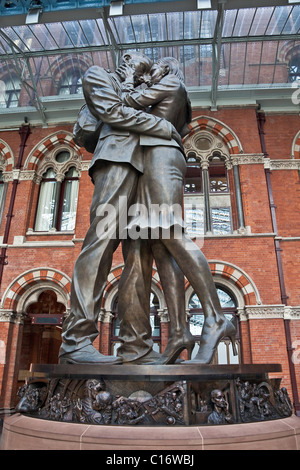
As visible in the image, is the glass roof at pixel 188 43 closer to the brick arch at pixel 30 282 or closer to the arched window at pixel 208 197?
the arched window at pixel 208 197

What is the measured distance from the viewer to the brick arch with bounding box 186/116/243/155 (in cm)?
1069

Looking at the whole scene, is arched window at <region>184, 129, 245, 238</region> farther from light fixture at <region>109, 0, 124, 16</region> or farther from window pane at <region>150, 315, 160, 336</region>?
light fixture at <region>109, 0, 124, 16</region>

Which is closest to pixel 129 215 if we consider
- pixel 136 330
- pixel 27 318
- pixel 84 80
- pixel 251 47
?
pixel 136 330

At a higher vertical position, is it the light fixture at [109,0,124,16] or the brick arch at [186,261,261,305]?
the light fixture at [109,0,124,16]

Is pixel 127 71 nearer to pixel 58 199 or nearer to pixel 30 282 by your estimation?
pixel 30 282

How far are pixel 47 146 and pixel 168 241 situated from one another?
10281mm

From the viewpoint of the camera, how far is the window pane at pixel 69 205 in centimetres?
1130

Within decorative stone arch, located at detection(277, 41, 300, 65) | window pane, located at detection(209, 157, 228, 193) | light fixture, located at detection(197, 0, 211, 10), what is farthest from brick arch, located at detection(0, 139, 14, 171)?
decorative stone arch, located at detection(277, 41, 300, 65)

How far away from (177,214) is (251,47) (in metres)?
10.5

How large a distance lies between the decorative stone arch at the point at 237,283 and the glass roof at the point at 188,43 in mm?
5018

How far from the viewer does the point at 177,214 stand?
8.14ft

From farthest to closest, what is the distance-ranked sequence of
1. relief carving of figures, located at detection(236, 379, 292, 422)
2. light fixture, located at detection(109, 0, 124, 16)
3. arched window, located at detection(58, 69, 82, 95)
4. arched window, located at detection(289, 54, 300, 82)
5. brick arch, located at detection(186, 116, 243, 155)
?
arched window, located at detection(58, 69, 82, 95)
arched window, located at detection(289, 54, 300, 82)
brick arch, located at detection(186, 116, 243, 155)
light fixture, located at detection(109, 0, 124, 16)
relief carving of figures, located at detection(236, 379, 292, 422)

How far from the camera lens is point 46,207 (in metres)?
11.5

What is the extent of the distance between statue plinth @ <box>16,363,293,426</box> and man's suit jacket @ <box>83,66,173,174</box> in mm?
1443
